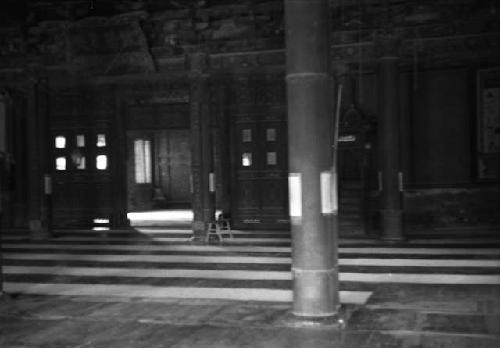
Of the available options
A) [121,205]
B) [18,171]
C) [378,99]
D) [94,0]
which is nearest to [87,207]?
[121,205]

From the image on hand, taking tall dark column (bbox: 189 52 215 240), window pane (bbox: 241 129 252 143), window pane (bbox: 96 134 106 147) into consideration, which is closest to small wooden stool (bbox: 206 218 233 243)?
tall dark column (bbox: 189 52 215 240)

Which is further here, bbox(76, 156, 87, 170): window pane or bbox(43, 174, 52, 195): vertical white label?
bbox(76, 156, 87, 170): window pane

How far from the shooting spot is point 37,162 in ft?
51.7

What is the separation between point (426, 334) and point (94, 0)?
39.7 feet

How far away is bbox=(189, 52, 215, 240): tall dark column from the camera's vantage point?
49.3 ft

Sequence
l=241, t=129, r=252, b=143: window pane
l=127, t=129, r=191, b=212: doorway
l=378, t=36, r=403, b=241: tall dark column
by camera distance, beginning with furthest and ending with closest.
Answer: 1. l=127, t=129, r=191, b=212: doorway
2. l=241, t=129, r=252, b=143: window pane
3. l=378, t=36, r=403, b=241: tall dark column

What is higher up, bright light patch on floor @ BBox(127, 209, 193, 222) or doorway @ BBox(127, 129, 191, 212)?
doorway @ BBox(127, 129, 191, 212)

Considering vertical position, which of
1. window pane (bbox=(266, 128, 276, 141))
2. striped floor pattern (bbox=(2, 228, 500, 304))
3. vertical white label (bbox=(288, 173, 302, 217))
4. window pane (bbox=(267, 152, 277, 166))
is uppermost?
window pane (bbox=(266, 128, 276, 141))

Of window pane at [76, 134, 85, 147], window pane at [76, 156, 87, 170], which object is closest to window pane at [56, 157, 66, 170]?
window pane at [76, 156, 87, 170]

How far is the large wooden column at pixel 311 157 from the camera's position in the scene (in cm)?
702

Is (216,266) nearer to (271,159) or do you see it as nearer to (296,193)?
(296,193)

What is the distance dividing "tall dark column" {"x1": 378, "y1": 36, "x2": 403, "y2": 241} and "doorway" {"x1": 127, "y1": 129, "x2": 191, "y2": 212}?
37.6 ft

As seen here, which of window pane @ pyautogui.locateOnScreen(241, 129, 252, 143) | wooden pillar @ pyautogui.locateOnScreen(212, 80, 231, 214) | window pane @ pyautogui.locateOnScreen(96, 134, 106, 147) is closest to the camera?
window pane @ pyautogui.locateOnScreen(241, 129, 252, 143)

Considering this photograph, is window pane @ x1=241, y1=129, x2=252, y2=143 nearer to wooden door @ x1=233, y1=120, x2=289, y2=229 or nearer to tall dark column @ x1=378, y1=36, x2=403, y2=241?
wooden door @ x1=233, y1=120, x2=289, y2=229
